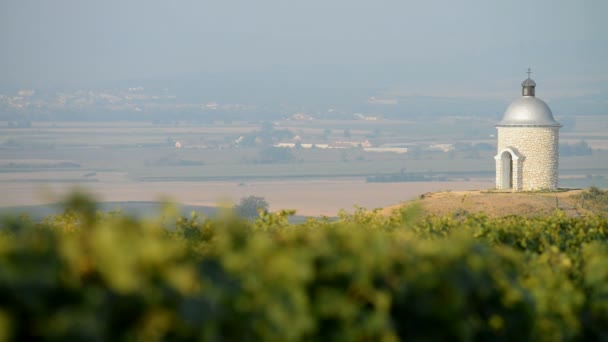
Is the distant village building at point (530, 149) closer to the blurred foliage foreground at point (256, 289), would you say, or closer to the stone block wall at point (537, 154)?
the stone block wall at point (537, 154)

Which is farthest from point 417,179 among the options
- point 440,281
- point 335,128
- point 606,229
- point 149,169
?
point 440,281

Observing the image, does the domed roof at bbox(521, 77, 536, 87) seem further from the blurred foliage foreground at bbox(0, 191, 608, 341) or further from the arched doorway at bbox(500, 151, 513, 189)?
the blurred foliage foreground at bbox(0, 191, 608, 341)

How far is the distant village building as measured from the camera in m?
53.1

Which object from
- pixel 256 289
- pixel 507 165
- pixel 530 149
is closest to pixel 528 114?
pixel 530 149

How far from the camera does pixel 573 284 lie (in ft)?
21.9

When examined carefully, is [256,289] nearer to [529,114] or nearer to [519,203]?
[519,203]

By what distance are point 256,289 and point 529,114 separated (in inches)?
1999

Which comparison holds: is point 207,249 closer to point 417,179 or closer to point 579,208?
point 579,208

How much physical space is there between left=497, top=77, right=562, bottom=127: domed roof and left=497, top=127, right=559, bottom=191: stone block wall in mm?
267

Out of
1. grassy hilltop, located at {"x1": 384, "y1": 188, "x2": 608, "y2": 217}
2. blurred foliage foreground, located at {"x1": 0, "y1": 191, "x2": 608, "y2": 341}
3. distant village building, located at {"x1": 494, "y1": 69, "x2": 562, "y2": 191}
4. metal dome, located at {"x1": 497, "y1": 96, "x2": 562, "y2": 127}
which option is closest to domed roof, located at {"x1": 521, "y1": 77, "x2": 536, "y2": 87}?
metal dome, located at {"x1": 497, "y1": 96, "x2": 562, "y2": 127}

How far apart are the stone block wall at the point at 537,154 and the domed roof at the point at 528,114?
0.27 m

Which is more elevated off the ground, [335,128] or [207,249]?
[335,128]

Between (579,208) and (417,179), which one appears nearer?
(579,208)

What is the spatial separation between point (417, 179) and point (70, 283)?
13350 centimetres
